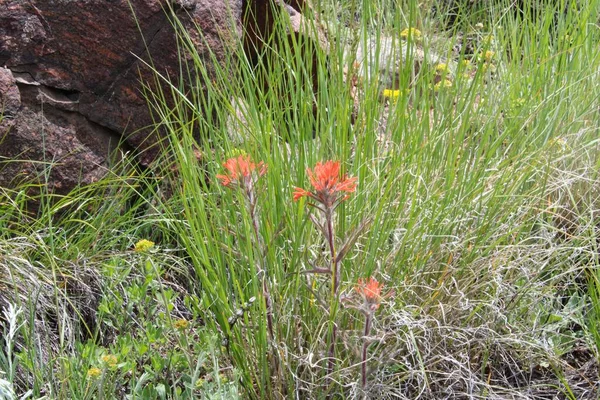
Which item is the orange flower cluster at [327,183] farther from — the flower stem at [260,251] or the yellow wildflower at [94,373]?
the yellow wildflower at [94,373]

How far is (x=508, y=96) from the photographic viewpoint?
8.11ft

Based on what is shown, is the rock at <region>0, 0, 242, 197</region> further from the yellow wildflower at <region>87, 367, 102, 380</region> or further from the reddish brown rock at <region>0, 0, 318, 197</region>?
the yellow wildflower at <region>87, 367, 102, 380</region>

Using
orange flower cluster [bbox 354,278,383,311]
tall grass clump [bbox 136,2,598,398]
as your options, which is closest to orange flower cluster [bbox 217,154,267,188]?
tall grass clump [bbox 136,2,598,398]

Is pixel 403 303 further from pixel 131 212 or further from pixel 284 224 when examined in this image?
pixel 131 212

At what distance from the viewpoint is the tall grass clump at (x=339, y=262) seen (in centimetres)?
187

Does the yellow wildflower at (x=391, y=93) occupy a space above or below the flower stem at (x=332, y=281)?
above

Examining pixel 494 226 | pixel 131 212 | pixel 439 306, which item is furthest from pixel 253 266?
pixel 131 212

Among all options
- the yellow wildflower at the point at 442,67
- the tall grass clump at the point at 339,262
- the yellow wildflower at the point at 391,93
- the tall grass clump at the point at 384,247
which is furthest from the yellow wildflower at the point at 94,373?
the yellow wildflower at the point at 442,67

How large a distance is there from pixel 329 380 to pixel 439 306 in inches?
13.8

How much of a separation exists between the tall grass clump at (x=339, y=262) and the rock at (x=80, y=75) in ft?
0.65

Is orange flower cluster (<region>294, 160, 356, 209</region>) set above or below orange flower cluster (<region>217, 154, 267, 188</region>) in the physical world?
above

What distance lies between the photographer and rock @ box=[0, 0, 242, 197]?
259cm

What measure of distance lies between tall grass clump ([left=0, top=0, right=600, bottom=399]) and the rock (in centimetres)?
20

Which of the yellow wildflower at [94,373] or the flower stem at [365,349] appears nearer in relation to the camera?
the flower stem at [365,349]
